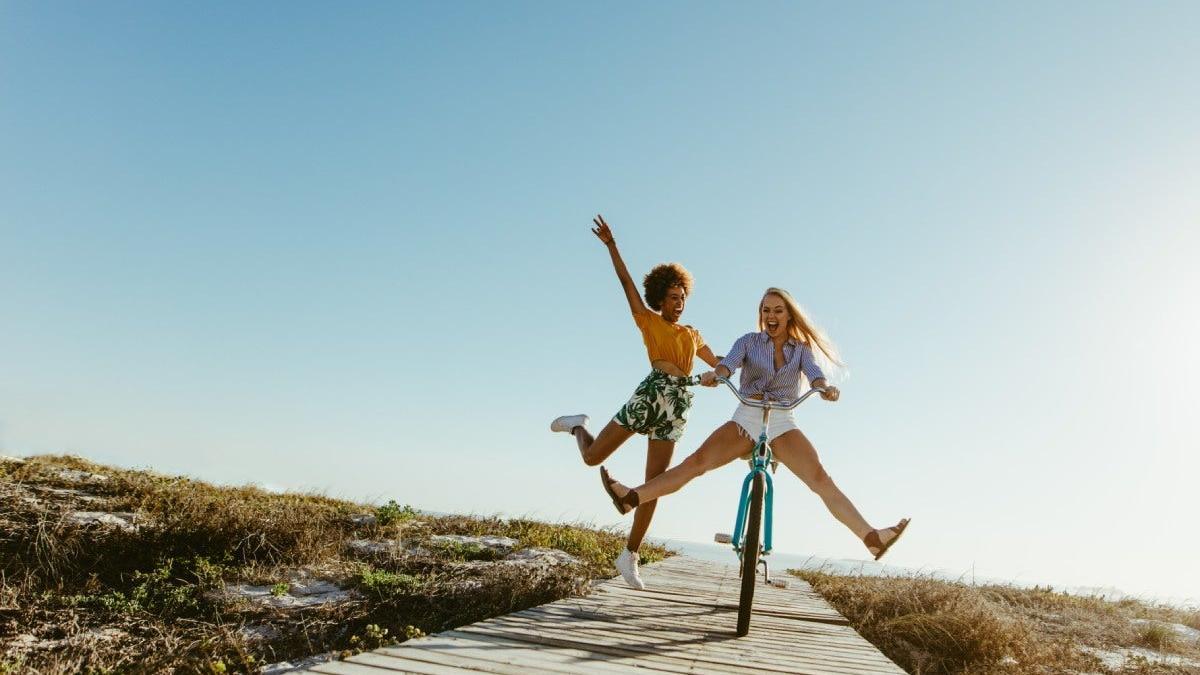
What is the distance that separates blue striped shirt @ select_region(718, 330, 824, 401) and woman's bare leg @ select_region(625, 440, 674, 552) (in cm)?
102

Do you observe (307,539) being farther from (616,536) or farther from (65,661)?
(616,536)

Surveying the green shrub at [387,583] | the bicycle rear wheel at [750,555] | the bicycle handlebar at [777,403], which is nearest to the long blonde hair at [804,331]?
the bicycle handlebar at [777,403]

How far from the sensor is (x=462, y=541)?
9008mm

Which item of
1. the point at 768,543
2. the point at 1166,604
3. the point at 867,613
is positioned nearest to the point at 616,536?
the point at 867,613

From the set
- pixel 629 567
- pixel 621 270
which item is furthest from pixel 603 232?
pixel 629 567

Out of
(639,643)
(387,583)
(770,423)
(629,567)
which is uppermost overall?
(770,423)

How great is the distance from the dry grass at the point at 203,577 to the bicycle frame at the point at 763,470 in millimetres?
1890

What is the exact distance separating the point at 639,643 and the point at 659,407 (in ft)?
8.12

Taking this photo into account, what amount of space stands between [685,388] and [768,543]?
1.80 metres

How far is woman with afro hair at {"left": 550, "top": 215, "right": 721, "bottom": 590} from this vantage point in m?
6.64

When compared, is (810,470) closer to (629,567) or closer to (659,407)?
(659,407)

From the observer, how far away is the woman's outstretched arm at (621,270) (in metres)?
6.86

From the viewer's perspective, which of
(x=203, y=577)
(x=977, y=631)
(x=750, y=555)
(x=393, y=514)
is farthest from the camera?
(x=393, y=514)

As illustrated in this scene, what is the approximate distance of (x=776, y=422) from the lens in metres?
5.67
